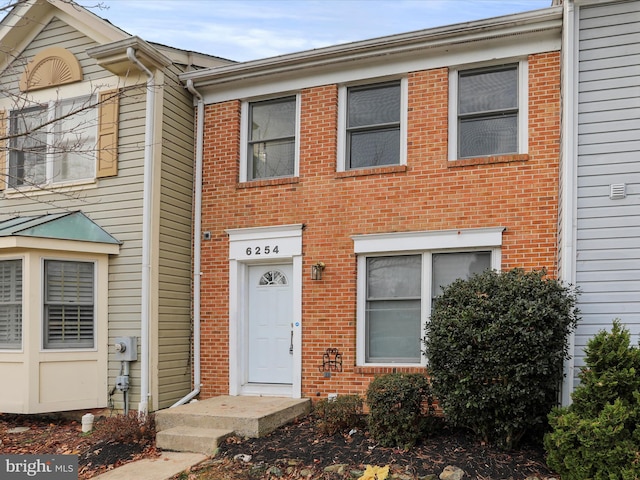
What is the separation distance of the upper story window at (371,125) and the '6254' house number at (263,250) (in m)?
1.58

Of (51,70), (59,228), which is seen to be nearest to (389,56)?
(59,228)

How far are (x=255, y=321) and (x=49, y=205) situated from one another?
A: 386 cm

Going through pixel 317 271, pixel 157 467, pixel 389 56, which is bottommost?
pixel 157 467

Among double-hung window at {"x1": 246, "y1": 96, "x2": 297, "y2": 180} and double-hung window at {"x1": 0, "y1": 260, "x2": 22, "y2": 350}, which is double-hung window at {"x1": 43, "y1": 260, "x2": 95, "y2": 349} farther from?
double-hung window at {"x1": 246, "y1": 96, "x2": 297, "y2": 180}

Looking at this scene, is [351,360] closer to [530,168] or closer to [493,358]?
[493,358]

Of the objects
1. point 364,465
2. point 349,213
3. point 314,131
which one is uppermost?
point 314,131

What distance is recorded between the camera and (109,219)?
894cm

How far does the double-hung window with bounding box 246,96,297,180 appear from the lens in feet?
29.7

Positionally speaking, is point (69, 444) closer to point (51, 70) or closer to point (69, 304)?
point (69, 304)

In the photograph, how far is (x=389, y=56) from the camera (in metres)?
8.20

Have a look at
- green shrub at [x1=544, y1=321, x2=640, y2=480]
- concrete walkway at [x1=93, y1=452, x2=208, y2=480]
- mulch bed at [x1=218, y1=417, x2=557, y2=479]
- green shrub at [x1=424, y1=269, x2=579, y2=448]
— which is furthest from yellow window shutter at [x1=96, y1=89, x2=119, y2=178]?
green shrub at [x1=544, y1=321, x2=640, y2=480]

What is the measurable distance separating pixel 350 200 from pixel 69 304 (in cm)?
450

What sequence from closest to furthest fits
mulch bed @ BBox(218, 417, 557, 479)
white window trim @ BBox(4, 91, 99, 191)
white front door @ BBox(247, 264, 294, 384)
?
mulch bed @ BBox(218, 417, 557, 479), white front door @ BBox(247, 264, 294, 384), white window trim @ BBox(4, 91, 99, 191)

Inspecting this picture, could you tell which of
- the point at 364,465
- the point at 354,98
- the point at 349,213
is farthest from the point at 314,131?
the point at 364,465
